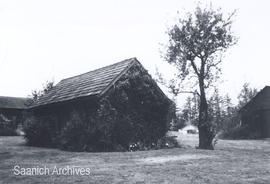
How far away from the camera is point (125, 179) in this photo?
887 cm

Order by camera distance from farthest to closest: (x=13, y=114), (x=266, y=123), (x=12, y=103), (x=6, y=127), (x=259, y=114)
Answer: (x=12, y=103) → (x=13, y=114) → (x=6, y=127) → (x=259, y=114) → (x=266, y=123)

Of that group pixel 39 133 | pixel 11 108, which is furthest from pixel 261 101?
pixel 11 108

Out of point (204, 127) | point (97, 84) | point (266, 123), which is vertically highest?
point (97, 84)

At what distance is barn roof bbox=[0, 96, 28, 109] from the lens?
50531 millimetres

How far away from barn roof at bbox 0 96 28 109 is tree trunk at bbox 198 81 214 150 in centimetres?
3620

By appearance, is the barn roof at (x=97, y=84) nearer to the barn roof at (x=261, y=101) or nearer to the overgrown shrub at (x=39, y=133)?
the overgrown shrub at (x=39, y=133)

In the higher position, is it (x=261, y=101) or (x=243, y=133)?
(x=261, y=101)

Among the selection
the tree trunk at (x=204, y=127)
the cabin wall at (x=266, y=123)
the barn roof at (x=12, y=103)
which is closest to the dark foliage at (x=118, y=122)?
the tree trunk at (x=204, y=127)

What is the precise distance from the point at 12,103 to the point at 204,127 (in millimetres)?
39451

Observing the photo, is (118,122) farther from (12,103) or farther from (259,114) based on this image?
(12,103)

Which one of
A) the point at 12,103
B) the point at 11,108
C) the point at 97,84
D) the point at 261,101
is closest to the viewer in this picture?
the point at 97,84

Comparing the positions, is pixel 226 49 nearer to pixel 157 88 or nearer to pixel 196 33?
pixel 196 33

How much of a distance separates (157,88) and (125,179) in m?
14.9

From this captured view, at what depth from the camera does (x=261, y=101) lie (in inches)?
1571
